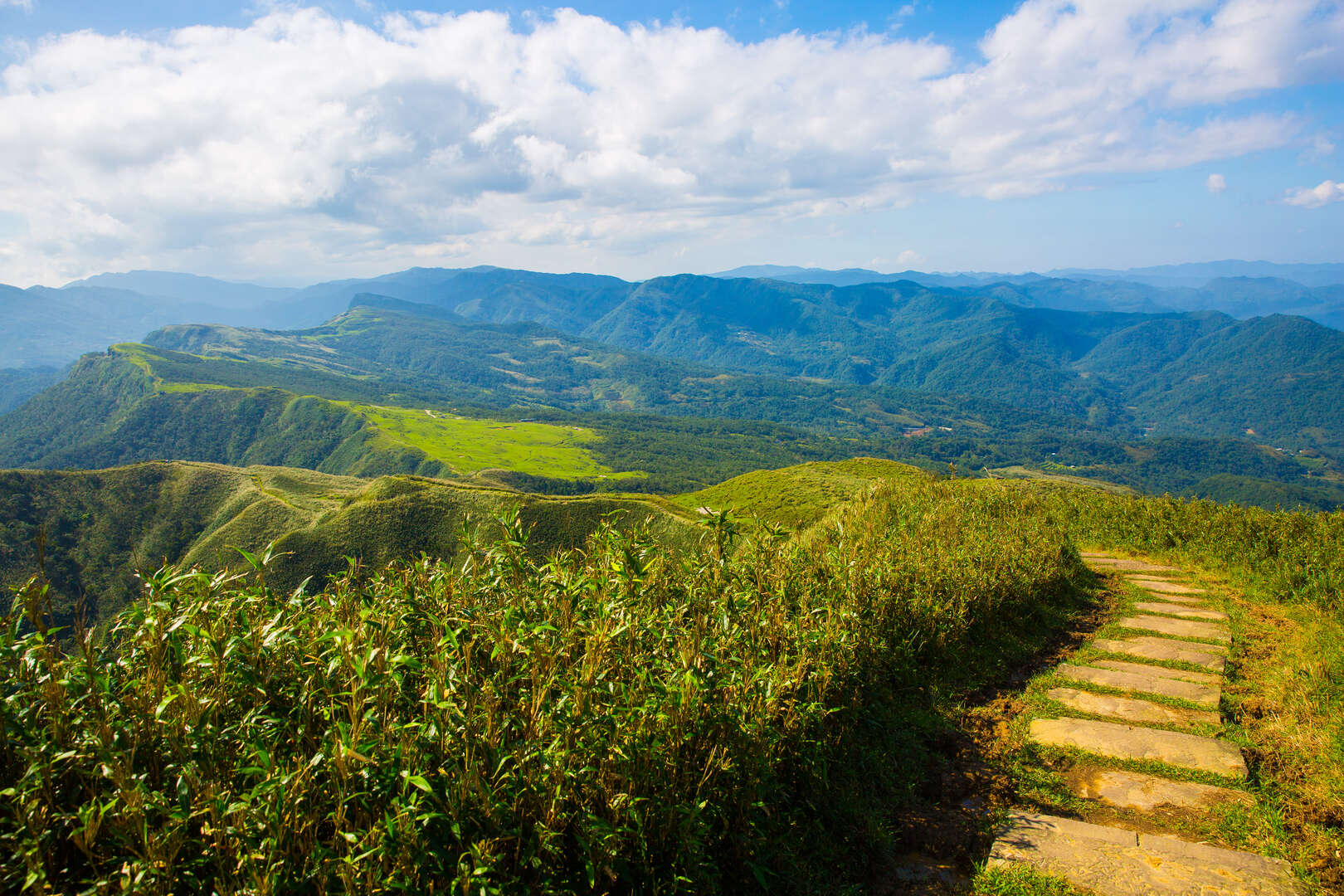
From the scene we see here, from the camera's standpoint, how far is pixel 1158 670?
607 centimetres

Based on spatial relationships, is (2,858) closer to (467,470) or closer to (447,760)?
(447,760)

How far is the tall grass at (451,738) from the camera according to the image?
2.53 metres

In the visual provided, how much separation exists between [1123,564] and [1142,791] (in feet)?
22.0

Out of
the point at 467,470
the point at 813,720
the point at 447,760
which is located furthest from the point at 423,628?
the point at 467,470

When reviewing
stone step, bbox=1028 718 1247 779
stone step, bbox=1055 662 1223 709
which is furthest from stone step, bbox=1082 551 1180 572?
stone step, bbox=1028 718 1247 779

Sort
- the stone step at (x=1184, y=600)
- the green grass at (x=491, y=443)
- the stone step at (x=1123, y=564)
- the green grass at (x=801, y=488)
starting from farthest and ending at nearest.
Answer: the green grass at (x=491, y=443) → the green grass at (x=801, y=488) → the stone step at (x=1123, y=564) → the stone step at (x=1184, y=600)

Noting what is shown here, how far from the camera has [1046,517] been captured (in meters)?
11.1

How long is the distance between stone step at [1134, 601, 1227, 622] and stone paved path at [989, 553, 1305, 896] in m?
0.02

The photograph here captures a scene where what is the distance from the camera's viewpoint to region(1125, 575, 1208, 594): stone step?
8297 millimetres

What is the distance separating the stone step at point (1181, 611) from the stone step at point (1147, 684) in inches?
81.8

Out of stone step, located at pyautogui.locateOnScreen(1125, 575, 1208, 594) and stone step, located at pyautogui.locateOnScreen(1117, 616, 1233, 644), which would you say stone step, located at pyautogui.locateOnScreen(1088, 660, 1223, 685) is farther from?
stone step, located at pyautogui.locateOnScreen(1125, 575, 1208, 594)

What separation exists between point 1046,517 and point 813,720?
8.93 m

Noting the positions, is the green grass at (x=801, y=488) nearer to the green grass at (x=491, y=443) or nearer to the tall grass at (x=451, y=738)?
the tall grass at (x=451, y=738)

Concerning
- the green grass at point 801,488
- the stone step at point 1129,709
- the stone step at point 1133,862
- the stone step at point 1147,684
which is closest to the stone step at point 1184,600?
the stone step at point 1147,684
